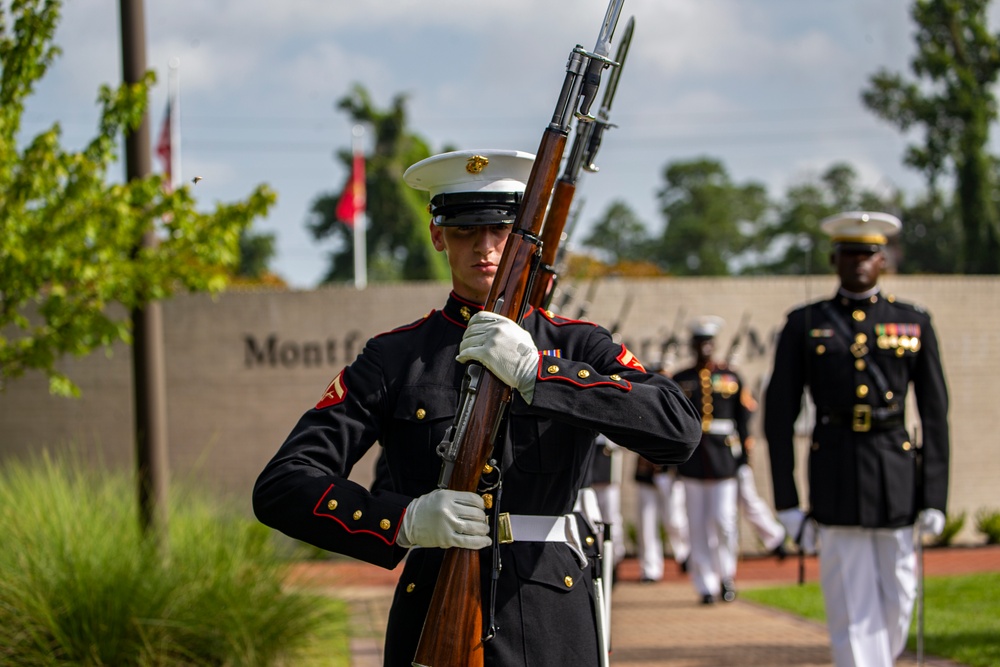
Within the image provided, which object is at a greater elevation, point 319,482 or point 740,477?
point 319,482

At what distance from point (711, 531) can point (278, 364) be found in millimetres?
5269

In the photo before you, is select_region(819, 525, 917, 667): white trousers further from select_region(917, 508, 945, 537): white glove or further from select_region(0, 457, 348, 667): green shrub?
select_region(0, 457, 348, 667): green shrub

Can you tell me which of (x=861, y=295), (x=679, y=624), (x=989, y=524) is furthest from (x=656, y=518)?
(x=861, y=295)

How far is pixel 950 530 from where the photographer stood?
40.4ft

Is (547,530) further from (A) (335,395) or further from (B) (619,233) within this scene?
(B) (619,233)

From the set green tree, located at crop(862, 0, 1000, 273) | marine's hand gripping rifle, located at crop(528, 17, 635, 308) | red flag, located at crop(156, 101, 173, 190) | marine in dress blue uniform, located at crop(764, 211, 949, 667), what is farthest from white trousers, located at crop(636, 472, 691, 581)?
green tree, located at crop(862, 0, 1000, 273)

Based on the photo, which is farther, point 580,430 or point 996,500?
point 996,500

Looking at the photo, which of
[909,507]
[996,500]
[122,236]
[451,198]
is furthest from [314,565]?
[996,500]

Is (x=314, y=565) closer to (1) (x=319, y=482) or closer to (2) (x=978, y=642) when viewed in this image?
(2) (x=978, y=642)

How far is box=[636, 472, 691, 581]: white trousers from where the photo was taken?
10688mm

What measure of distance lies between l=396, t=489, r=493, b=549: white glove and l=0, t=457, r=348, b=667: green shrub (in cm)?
320

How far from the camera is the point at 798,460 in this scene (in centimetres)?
1234

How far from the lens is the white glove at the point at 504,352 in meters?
2.53

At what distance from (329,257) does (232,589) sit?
37012 mm
